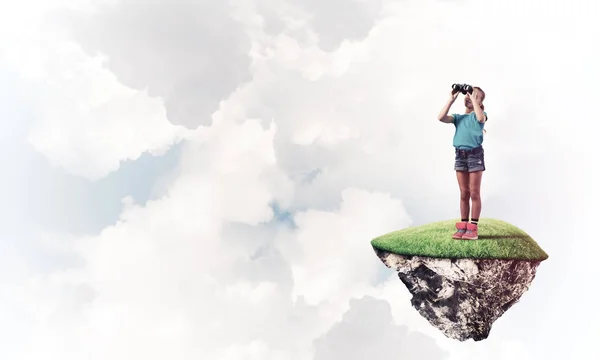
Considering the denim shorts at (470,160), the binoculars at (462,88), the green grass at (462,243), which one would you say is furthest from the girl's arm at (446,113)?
the green grass at (462,243)

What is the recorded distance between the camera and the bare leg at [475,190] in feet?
33.8

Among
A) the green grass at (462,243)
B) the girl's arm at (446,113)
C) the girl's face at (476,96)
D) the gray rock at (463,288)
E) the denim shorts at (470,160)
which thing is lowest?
the gray rock at (463,288)

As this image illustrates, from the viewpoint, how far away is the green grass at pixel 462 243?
33.4 ft

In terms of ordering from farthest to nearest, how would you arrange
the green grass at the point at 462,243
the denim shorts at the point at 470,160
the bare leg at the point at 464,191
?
the bare leg at the point at 464,191, the denim shorts at the point at 470,160, the green grass at the point at 462,243

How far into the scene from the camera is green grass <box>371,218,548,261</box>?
1017 centimetres

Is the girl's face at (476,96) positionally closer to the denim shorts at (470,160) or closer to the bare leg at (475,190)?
the denim shorts at (470,160)

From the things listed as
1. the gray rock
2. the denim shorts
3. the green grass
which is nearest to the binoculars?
the denim shorts

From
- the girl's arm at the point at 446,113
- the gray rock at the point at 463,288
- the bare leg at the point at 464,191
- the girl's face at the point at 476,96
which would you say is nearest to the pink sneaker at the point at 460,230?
the bare leg at the point at 464,191

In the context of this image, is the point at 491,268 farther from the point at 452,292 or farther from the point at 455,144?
the point at 455,144

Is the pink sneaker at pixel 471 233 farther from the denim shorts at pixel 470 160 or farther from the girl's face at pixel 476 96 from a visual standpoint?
the girl's face at pixel 476 96

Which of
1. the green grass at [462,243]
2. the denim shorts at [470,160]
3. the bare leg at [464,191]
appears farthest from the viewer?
the bare leg at [464,191]

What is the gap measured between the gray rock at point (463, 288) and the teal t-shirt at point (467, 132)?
195cm

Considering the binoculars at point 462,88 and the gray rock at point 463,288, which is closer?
the gray rock at point 463,288

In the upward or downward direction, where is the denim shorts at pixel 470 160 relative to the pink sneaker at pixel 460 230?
upward
